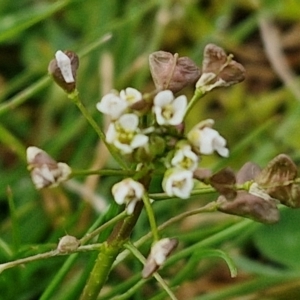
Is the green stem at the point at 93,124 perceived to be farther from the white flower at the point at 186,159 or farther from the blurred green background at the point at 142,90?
the blurred green background at the point at 142,90

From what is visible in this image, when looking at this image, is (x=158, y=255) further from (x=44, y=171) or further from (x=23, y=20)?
(x=23, y=20)

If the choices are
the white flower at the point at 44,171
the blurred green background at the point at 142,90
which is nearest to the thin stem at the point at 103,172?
the white flower at the point at 44,171

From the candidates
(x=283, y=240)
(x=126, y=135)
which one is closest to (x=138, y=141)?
(x=126, y=135)

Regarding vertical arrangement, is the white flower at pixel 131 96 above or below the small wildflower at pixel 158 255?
above

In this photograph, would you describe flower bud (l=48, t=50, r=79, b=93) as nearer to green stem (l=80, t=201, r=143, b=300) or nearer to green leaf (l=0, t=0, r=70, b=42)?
green stem (l=80, t=201, r=143, b=300)

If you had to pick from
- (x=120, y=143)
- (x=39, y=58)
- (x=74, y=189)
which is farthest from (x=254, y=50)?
(x=120, y=143)

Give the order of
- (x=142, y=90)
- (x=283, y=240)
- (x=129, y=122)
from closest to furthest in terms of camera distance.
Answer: (x=129, y=122), (x=283, y=240), (x=142, y=90)
